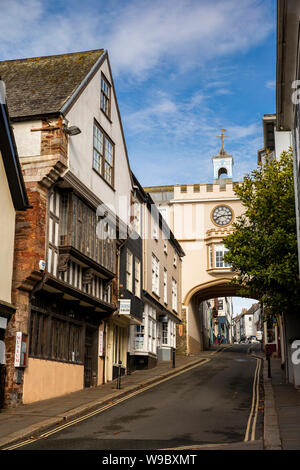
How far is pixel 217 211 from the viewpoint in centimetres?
4519

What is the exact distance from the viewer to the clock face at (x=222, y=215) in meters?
44.8

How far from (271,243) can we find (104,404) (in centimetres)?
735

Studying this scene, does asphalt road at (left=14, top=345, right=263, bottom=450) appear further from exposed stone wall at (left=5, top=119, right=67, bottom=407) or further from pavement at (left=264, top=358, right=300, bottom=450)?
exposed stone wall at (left=5, top=119, right=67, bottom=407)

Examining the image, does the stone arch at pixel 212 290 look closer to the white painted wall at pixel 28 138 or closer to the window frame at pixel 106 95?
the window frame at pixel 106 95

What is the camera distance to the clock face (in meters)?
44.8

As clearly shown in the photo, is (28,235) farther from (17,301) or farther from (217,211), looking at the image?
(217,211)

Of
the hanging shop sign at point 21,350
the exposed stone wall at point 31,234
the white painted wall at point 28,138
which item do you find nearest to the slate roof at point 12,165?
the exposed stone wall at point 31,234

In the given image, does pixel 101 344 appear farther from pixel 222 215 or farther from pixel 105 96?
pixel 222 215

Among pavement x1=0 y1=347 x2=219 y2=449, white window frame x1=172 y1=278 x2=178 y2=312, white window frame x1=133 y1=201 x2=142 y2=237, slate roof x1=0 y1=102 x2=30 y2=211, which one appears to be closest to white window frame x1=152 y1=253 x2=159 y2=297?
white window frame x1=133 y1=201 x2=142 y2=237

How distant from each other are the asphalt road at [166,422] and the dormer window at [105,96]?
11.1m

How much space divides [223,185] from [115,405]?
32.2 m
